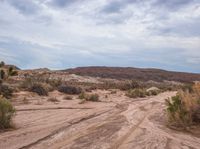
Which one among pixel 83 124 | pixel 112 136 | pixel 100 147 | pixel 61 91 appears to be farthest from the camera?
pixel 61 91

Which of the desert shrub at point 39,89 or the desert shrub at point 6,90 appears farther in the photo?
the desert shrub at point 39,89

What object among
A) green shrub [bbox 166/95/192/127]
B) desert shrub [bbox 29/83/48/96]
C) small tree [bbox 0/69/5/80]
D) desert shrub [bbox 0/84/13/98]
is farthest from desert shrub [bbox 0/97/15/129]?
desert shrub [bbox 29/83/48/96]

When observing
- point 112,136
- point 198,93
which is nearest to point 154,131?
point 112,136

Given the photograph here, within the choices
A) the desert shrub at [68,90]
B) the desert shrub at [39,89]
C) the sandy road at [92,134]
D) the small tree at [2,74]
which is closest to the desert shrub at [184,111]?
the sandy road at [92,134]

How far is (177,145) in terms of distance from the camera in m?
11.2

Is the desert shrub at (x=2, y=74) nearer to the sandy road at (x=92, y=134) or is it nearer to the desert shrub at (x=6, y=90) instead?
the desert shrub at (x=6, y=90)

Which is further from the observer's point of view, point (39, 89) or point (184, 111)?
point (39, 89)

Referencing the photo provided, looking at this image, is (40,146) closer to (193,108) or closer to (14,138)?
(14,138)

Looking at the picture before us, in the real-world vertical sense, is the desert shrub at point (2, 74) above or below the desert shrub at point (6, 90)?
above

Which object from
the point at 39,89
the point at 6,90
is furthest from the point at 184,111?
the point at 39,89

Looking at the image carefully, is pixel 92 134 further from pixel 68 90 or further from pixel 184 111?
pixel 68 90

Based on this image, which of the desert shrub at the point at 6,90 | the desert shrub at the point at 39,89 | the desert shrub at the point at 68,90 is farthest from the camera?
the desert shrub at the point at 68,90

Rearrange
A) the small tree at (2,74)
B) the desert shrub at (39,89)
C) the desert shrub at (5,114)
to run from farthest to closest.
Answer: the desert shrub at (39,89) < the small tree at (2,74) < the desert shrub at (5,114)

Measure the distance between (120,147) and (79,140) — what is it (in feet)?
4.38
